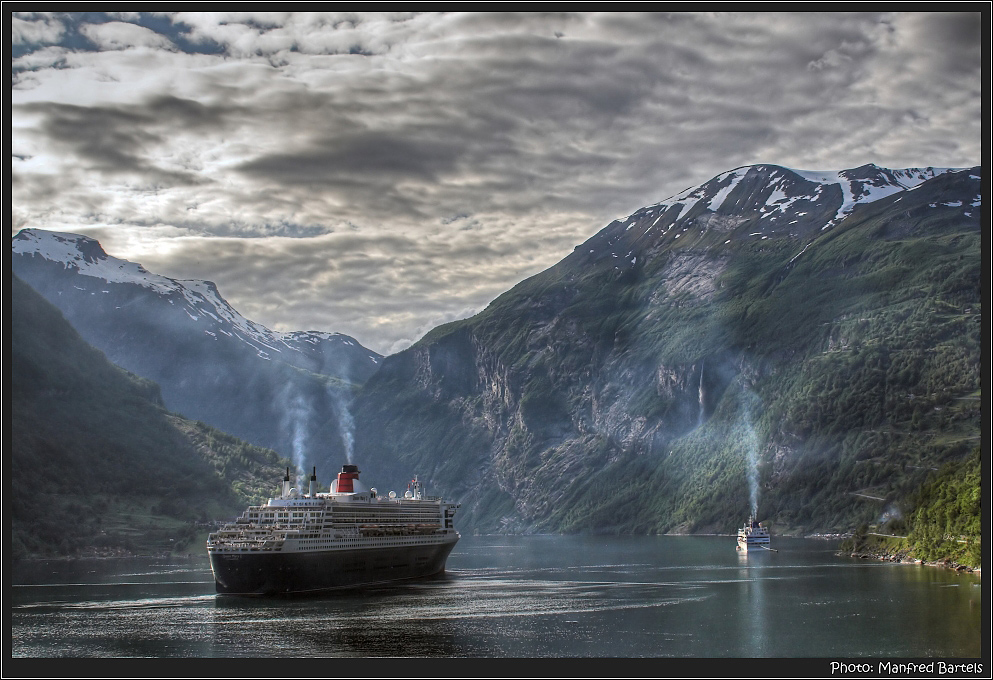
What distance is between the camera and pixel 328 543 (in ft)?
354

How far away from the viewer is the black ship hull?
99.4m

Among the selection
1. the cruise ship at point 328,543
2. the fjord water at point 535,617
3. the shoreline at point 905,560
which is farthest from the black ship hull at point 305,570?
the shoreline at point 905,560

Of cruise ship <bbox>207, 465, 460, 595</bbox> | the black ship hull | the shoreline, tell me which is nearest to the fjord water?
the shoreline

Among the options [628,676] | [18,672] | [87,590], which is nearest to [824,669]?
[628,676]

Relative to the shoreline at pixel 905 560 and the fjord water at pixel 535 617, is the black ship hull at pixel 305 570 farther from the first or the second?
the shoreline at pixel 905 560

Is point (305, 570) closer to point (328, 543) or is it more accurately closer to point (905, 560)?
→ point (328, 543)

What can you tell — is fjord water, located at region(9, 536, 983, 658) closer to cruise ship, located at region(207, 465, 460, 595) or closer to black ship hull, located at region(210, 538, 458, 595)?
black ship hull, located at region(210, 538, 458, 595)

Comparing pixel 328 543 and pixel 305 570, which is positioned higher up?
pixel 328 543

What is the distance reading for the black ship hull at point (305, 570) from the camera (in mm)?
99375

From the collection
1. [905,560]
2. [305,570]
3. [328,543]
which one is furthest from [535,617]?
[905,560]

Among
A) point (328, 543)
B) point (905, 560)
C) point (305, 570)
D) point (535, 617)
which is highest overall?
point (328, 543)

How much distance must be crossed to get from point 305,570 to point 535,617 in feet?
108

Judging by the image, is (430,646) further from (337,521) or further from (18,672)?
(337,521)

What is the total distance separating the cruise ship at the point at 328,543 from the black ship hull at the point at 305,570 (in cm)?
10
